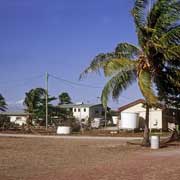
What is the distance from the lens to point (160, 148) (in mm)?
27219

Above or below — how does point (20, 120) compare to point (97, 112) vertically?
below

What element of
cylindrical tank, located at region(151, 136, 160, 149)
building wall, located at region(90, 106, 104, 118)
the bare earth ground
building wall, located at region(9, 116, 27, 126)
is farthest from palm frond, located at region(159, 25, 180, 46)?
building wall, located at region(90, 106, 104, 118)

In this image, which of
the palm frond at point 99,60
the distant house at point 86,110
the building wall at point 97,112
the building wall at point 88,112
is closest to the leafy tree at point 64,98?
the distant house at point 86,110

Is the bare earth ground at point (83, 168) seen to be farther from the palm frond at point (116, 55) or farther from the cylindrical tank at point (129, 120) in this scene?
the cylindrical tank at point (129, 120)

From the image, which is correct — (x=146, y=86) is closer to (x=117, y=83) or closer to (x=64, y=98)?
(x=117, y=83)

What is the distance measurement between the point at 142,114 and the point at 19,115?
155 feet

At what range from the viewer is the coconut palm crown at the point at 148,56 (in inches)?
1041

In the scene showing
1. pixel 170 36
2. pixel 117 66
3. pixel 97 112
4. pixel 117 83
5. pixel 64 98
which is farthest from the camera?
pixel 64 98

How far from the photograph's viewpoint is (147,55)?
2742 cm

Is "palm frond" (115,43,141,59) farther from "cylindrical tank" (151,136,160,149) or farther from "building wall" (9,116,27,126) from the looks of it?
"building wall" (9,116,27,126)

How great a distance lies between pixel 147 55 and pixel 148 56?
0.41 ft

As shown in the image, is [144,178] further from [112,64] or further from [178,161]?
[112,64]

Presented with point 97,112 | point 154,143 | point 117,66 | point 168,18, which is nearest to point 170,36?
point 168,18

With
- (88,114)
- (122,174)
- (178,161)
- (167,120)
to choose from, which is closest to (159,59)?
(178,161)
